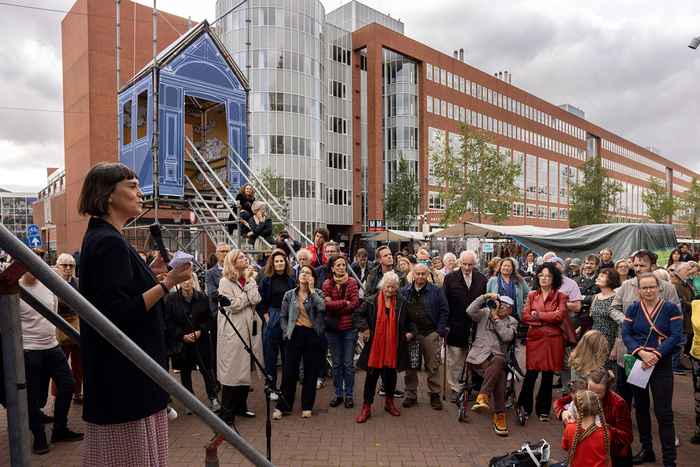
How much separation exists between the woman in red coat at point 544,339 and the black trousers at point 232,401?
11.1 ft

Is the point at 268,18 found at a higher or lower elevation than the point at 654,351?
higher

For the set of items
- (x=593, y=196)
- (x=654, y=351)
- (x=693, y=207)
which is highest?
(x=593, y=196)

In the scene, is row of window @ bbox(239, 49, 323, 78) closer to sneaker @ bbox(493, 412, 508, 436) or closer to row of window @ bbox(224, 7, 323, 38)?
row of window @ bbox(224, 7, 323, 38)

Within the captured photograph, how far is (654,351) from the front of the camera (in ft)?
14.5

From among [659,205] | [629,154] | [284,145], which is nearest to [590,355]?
[284,145]

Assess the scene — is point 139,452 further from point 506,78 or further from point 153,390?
point 506,78

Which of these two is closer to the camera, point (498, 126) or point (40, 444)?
point (40, 444)

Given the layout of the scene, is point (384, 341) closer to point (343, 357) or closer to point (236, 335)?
point (343, 357)

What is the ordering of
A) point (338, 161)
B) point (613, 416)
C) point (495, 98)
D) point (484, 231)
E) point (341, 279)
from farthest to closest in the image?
point (495, 98) < point (338, 161) < point (484, 231) < point (341, 279) < point (613, 416)

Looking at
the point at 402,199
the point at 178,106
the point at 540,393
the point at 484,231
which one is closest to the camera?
the point at 540,393

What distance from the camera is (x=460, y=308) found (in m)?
6.59

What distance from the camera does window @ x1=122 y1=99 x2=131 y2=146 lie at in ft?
40.4

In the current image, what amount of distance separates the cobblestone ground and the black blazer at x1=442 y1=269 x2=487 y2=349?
916 millimetres

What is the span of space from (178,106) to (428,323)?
26.1 ft
